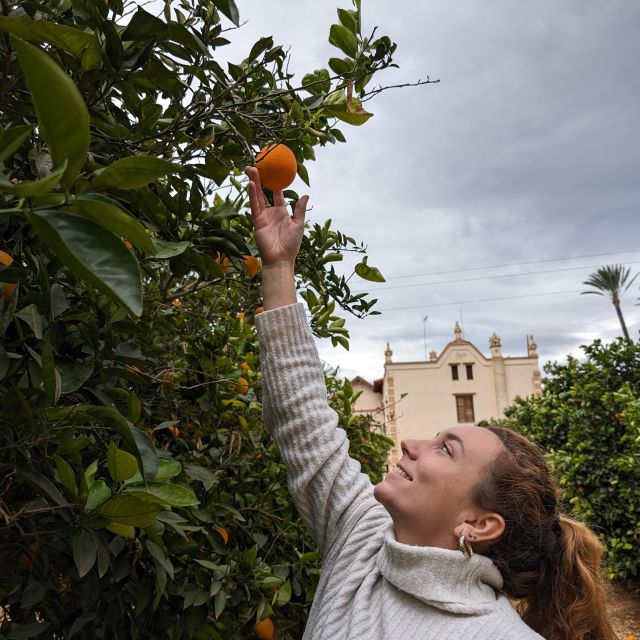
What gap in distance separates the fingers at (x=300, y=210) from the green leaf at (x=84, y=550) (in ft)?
2.18

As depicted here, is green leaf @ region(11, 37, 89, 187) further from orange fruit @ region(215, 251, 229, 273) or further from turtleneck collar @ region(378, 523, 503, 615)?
turtleneck collar @ region(378, 523, 503, 615)

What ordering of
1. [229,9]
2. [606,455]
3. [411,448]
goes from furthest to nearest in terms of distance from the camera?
1. [606,455]
2. [411,448]
3. [229,9]

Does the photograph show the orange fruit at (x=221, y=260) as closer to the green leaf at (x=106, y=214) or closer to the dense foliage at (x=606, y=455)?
the green leaf at (x=106, y=214)

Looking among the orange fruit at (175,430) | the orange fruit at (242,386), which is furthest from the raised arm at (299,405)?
Answer: the orange fruit at (242,386)

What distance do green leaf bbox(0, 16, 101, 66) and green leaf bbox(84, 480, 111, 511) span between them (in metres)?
0.49

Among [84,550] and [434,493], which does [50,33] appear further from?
[434,493]

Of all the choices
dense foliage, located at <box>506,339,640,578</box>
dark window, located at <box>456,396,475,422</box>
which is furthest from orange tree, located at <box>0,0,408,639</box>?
dark window, located at <box>456,396,475,422</box>

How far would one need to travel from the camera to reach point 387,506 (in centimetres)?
113

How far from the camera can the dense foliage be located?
14.2 feet

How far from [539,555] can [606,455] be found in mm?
3828

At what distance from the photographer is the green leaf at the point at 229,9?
2.84ft

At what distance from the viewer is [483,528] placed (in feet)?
3.84

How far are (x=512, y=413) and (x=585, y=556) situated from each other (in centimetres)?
699

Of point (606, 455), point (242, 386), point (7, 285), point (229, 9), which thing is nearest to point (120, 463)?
point (7, 285)
